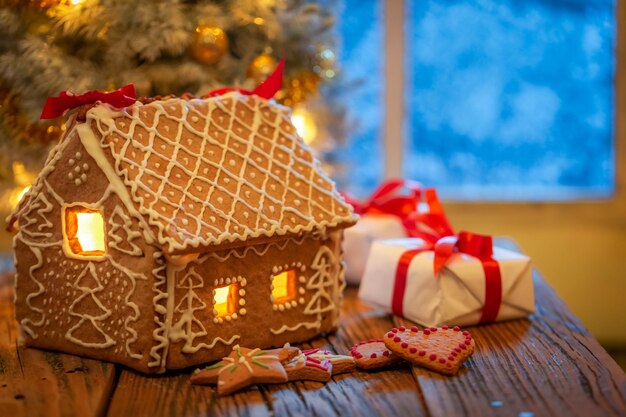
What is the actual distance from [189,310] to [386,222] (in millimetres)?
805

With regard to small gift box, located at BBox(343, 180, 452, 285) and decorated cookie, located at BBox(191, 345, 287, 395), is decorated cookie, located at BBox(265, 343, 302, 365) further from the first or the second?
small gift box, located at BBox(343, 180, 452, 285)

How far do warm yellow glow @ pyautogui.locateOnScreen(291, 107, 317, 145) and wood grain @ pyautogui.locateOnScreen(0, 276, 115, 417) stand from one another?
1.00 m

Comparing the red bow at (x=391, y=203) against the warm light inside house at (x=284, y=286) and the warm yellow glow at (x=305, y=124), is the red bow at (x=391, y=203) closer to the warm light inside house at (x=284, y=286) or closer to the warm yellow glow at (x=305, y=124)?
the warm yellow glow at (x=305, y=124)

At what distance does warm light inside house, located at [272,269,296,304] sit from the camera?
156cm

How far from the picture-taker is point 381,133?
9.98 feet

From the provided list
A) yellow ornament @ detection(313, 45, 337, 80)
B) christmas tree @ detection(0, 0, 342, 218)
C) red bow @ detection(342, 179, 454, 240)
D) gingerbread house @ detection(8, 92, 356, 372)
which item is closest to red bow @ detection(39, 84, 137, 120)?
gingerbread house @ detection(8, 92, 356, 372)

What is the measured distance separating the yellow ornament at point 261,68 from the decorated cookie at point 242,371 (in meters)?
0.84

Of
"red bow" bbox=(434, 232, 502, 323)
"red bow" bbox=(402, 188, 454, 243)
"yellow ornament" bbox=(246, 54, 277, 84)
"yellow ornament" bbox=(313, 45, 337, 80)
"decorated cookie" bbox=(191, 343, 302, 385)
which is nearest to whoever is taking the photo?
"decorated cookie" bbox=(191, 343, 302, 385)

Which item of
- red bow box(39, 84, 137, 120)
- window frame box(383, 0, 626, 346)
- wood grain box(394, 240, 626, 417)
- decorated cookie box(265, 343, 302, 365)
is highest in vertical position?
red bow box(39, 84, 137, 120)

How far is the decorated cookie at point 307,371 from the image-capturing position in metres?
1.37

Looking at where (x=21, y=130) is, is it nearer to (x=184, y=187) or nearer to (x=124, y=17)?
(x=124, y=17)

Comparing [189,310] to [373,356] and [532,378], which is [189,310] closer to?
[373,356]

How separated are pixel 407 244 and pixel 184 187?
588 mm

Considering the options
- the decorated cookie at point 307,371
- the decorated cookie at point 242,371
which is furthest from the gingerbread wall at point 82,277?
the decorated cookie at point 307,371
